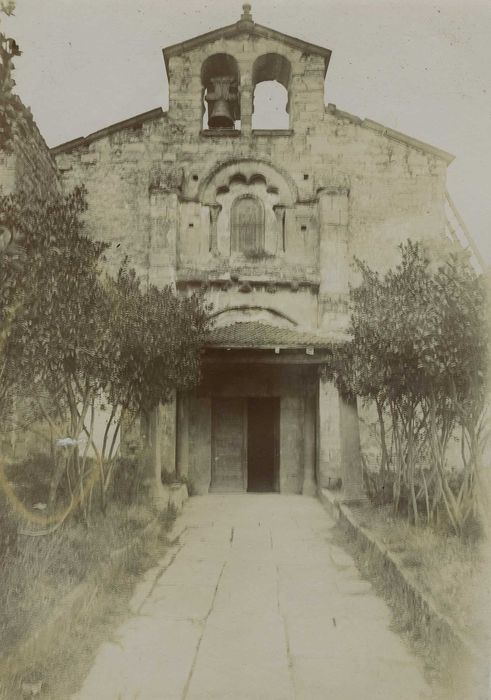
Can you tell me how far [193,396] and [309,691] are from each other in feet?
34.6

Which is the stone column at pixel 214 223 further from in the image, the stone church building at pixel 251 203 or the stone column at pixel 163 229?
the stone column at pixel 163 229

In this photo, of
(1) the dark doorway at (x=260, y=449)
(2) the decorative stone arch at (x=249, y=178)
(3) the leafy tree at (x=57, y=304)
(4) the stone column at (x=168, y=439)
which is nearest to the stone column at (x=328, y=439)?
(4) the stone column at (x=168, y=439)

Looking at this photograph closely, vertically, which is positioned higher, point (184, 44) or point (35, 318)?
point (184, 44)

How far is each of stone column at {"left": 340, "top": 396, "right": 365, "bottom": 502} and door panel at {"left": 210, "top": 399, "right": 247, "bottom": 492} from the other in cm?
376

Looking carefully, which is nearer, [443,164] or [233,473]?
[233,473]

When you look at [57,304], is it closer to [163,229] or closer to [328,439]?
[328,439]

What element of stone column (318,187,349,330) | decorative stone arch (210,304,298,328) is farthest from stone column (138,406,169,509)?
stone column (318,187,349,330)

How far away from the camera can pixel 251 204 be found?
1548cm

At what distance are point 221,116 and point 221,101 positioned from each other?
40cm

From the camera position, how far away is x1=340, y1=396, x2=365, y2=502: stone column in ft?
35.6

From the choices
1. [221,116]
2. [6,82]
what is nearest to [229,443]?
[221,116]

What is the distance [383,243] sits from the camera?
50.1 ft

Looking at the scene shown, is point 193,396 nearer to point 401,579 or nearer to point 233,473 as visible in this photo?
point 233,473

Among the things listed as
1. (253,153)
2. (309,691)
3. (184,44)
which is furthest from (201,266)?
(309,691)
